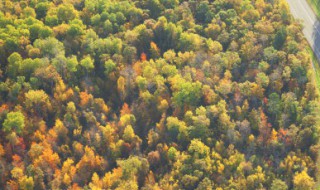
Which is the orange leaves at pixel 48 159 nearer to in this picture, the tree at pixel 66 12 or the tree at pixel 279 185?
the tree at pixel 66 12

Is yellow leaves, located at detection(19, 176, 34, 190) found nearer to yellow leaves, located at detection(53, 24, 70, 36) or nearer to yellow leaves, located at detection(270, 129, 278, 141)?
yellow leaves, located at detection(53, 24, 70, 36)

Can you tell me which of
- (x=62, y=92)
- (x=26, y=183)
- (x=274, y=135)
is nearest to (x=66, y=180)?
(x=26, y=183)

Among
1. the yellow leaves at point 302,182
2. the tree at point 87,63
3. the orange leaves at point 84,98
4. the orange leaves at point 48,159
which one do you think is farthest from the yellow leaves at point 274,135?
the orange leaves at point 48,159

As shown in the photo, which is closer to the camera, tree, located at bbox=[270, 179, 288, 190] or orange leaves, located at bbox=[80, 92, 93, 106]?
tree, located at bbox=[270, 179, 288, 190]

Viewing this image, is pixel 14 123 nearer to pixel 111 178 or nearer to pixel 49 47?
pixel 49 47

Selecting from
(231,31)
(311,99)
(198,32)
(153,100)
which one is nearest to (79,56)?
(153,100)

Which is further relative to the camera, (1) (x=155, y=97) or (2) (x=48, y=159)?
(1) (x=155, y=97)

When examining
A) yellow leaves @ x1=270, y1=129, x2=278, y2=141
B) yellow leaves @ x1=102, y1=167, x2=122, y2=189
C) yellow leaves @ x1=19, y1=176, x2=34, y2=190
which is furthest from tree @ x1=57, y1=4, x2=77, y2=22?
yellow leaves @ x1=270, y1=129, x2=278, y2=141
